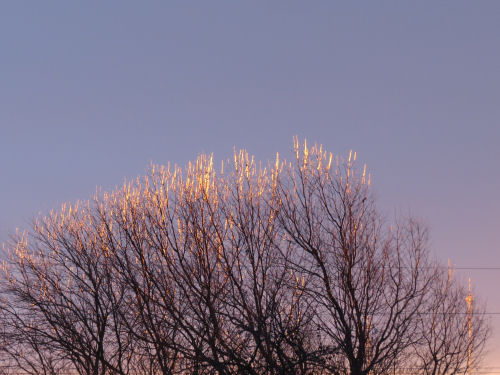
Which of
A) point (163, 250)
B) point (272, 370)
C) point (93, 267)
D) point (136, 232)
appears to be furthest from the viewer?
point (93, 267)

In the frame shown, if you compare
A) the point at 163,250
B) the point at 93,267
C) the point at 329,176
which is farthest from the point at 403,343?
the point at 93,267

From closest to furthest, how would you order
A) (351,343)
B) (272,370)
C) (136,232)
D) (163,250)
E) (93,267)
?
1. (272,370)
2. (351,343)
3. (163,250)
4. (136,232)
5. (93,267)

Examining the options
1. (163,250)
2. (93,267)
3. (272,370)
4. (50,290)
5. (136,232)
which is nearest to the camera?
(272,370)

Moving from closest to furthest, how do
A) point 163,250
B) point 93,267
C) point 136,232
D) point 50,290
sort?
point 163,250
point 136,232
point 93,267
point 50,290

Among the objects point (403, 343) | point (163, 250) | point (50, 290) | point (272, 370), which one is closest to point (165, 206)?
point (163, 250)

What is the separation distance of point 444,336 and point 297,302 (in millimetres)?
9014

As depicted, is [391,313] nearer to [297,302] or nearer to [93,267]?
[297,302]

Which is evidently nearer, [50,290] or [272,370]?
[272,370]

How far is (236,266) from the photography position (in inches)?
752

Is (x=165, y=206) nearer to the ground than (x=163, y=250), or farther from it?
farther from it

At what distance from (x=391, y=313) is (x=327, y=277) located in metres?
1.81

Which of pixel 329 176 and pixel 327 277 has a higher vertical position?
pixel 329 176

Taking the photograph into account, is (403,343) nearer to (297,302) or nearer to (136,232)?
(297,302)

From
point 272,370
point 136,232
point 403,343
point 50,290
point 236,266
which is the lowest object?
point 272,370
